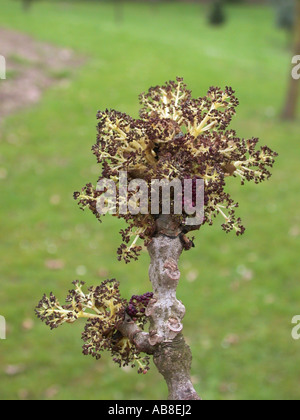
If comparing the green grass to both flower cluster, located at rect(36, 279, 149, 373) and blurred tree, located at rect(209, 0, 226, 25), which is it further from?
blurred tree, located at rect(209, 0, 226, 25)

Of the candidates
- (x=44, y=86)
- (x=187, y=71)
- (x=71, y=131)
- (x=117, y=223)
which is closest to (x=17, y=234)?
(x=117, y=223)

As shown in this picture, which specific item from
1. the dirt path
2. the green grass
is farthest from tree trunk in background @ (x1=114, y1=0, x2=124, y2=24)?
the green grass

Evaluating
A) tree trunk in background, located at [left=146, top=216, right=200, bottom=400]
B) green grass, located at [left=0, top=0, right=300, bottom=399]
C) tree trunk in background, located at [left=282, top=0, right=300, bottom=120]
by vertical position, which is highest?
tree trunk in background, located at [left=282, top=0, right=300, bottom=120]

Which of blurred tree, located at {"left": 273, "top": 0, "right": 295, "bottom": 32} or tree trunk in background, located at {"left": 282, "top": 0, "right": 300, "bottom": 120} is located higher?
blurred tree, located at {"left": 273, "top": 0, "right": 295, "bottom": 32}

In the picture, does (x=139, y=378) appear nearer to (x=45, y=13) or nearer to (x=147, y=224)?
(x=147, y=224)

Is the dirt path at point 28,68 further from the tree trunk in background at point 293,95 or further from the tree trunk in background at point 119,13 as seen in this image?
the tree trunk in background at point 119,13

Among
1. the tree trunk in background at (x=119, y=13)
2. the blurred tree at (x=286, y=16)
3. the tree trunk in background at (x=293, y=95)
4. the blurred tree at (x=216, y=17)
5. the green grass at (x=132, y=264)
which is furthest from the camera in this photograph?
the blurred tree at (x=216, y=17)

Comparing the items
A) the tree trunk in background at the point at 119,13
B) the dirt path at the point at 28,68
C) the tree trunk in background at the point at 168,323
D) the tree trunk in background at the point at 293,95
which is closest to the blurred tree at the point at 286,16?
the tree trunk in background at the point at 119,13
